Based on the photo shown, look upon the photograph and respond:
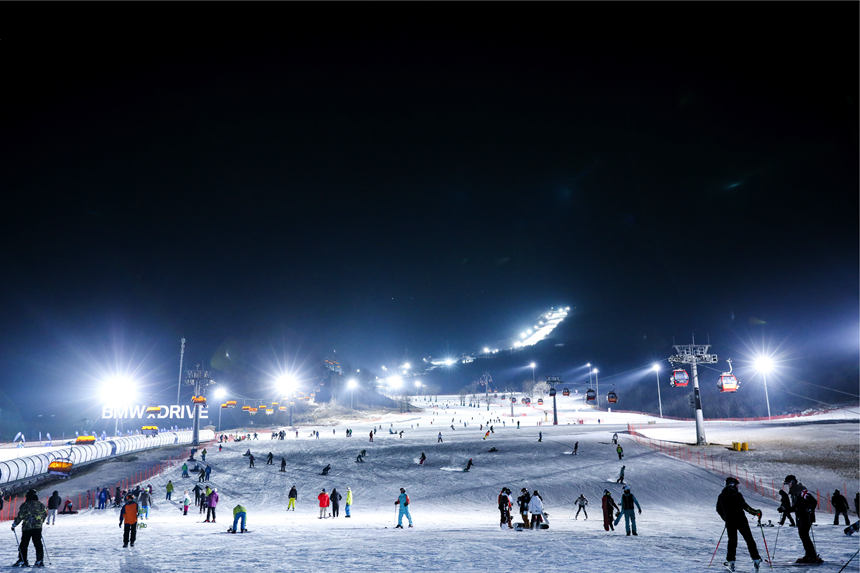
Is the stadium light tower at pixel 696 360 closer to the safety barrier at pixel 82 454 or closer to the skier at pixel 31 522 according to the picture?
the skier at pixel 31 522

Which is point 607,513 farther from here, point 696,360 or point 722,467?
point 696,360

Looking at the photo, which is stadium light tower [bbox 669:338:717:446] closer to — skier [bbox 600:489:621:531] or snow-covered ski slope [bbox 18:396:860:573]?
snow-covered ski slope [bbox 18:396:860:573]

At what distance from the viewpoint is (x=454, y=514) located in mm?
23375

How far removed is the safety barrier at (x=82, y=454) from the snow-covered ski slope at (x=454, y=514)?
91.0 inches

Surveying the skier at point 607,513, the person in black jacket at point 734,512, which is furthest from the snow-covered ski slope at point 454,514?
the person in black jacket at point 734,512

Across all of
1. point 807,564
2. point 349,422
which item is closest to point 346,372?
point 349,422

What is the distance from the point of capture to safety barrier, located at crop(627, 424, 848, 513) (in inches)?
1080

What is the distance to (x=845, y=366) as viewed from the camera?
78.4 metres

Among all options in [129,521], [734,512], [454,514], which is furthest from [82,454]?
[734,512]

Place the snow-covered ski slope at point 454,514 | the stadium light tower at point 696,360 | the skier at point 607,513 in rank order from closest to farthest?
the snow-covered ski slope at point 454,514, the skier at point 607,513, the stadium light tower at point 696,360

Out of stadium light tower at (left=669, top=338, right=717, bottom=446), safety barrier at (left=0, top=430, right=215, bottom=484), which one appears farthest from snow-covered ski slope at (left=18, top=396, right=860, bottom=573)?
safety barrier at (left=0, top=430, right=215, bottom=484)

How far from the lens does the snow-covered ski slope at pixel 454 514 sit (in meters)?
10.9

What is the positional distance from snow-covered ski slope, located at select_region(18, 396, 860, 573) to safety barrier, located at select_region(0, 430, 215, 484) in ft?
7.58

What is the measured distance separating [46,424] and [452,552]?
114425 millimetres
